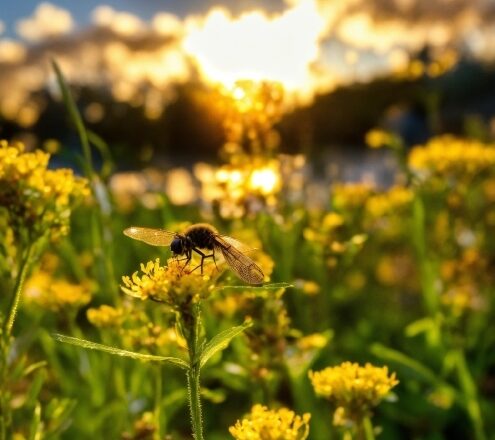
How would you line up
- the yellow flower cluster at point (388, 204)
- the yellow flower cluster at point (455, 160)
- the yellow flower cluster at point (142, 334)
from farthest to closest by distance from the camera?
the yellow flower cluster at point (388, 204) → the yellow flower cluster at point (455, 160) → the yellow flower cluster at point (142, 334)

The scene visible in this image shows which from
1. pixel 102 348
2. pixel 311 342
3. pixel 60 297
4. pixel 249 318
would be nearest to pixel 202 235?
pixel 249 318

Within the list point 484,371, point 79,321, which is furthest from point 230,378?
point 79,321

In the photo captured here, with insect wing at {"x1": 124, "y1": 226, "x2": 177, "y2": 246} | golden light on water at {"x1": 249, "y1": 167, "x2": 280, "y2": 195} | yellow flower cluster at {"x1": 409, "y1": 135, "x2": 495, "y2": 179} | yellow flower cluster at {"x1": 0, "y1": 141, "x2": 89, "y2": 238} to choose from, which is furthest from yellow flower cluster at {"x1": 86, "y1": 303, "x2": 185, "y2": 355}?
yellow flower cluster at {"x1": 409, "y1": 135, "x2": 495, "y2": 179}

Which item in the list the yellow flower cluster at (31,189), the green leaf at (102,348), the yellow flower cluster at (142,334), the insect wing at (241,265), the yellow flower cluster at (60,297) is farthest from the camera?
the yellow flower cluster at (60,297)

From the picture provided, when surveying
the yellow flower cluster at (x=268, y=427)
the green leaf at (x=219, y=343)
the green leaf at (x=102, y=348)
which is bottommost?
the yellow flower cluster at (x=268, y=427)

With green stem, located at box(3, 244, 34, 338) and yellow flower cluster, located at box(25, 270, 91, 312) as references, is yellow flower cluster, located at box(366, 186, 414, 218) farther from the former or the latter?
green stem, located at box(3, 244, 34, 338)

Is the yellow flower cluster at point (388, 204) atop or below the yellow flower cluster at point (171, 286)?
atop

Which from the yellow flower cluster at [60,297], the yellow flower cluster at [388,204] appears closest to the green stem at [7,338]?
the yellow flower cluster at [60,297]

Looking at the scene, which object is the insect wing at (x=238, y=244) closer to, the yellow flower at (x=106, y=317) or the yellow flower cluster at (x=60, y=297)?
the yellow flower at (x=106, y=317)

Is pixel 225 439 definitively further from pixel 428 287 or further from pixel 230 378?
pixel 428 287
